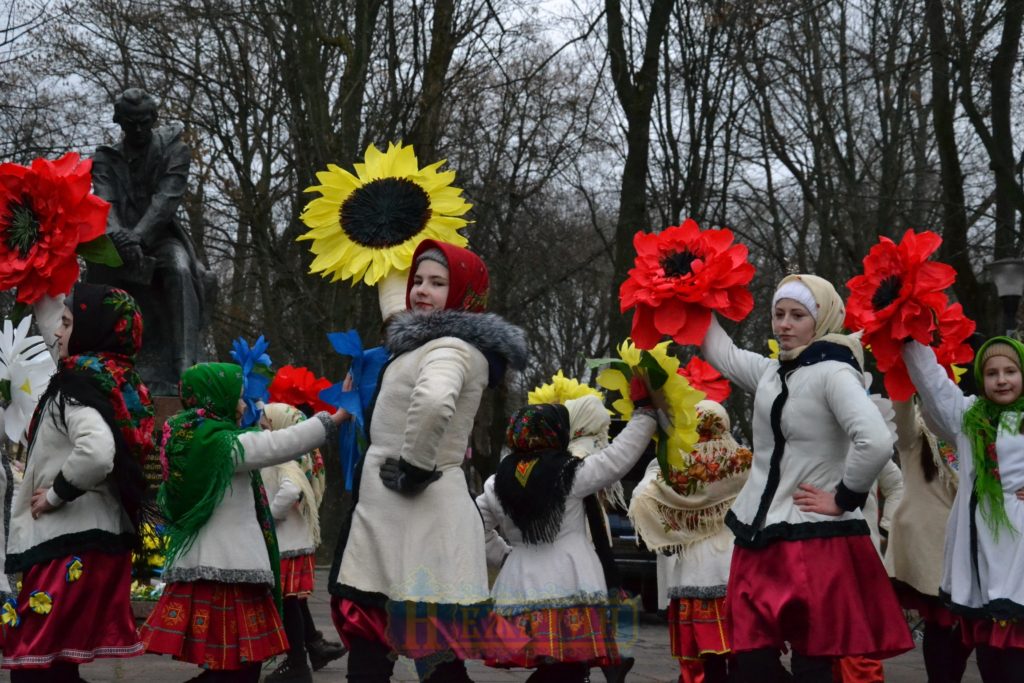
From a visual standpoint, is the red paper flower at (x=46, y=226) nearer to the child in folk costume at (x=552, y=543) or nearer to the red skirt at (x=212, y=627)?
the red skirt at (x=212, y=627)

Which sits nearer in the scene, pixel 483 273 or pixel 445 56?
pixel 483 273

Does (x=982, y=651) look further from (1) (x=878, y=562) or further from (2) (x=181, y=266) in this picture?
(2) (x=181, y=266)

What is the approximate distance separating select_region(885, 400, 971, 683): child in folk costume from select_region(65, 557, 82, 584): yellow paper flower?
4.16m

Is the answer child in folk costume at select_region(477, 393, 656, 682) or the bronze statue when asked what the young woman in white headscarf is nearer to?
child in folk costume at select_region(477, 393, 656, 682)

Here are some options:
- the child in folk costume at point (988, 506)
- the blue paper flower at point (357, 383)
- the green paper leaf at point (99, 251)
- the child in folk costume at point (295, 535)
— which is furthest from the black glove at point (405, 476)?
the child in folk costume at point (295, 535)

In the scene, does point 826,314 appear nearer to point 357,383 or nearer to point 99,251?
point 357,383

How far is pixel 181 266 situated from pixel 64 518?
16.0ft

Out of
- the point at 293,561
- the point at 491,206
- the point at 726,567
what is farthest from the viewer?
the point at 491,206

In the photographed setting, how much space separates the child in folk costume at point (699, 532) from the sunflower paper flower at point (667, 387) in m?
1.15

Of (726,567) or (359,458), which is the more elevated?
(359,458)

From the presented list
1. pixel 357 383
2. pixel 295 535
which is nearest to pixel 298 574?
pixel 295 535

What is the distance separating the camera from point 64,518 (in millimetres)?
5297

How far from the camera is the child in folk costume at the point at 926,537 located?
22.4ft

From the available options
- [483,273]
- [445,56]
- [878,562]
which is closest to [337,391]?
[483,273]
